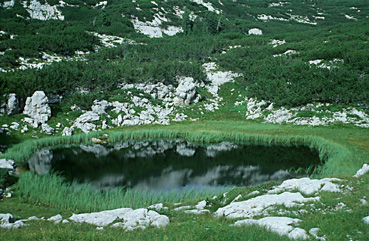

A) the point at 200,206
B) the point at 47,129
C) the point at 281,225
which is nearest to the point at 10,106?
the point at 47,129

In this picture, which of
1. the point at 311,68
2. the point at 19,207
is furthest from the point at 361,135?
the point at 19,207

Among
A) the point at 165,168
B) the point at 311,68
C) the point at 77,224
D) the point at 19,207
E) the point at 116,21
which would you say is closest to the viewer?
the point at 77,224

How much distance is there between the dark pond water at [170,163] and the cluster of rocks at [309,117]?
381 inches

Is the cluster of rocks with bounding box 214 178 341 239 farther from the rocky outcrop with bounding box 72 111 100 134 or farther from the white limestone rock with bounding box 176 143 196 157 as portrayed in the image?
the rocky outcrop with bounding box 72 111 100 134

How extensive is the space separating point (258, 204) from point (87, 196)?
36.7 feet

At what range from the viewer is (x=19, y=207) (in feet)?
53.5

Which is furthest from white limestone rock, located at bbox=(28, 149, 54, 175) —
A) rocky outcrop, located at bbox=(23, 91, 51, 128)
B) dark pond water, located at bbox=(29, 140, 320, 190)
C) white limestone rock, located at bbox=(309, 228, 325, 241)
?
white limestone rock, located at bbox=(309, 228, 325, 241)

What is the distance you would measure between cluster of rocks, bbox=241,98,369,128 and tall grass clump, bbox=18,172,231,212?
25643 millimetres

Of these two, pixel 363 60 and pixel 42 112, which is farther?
pixel 363 60

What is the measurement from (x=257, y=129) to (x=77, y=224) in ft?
101

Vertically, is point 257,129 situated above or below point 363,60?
below

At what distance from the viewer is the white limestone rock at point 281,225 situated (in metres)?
9.14

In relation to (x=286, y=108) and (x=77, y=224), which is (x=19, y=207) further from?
(x=286, y=108)

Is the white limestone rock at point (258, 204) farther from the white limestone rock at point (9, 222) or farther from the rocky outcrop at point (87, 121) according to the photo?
the rocky outcrop at point (87, 121)
